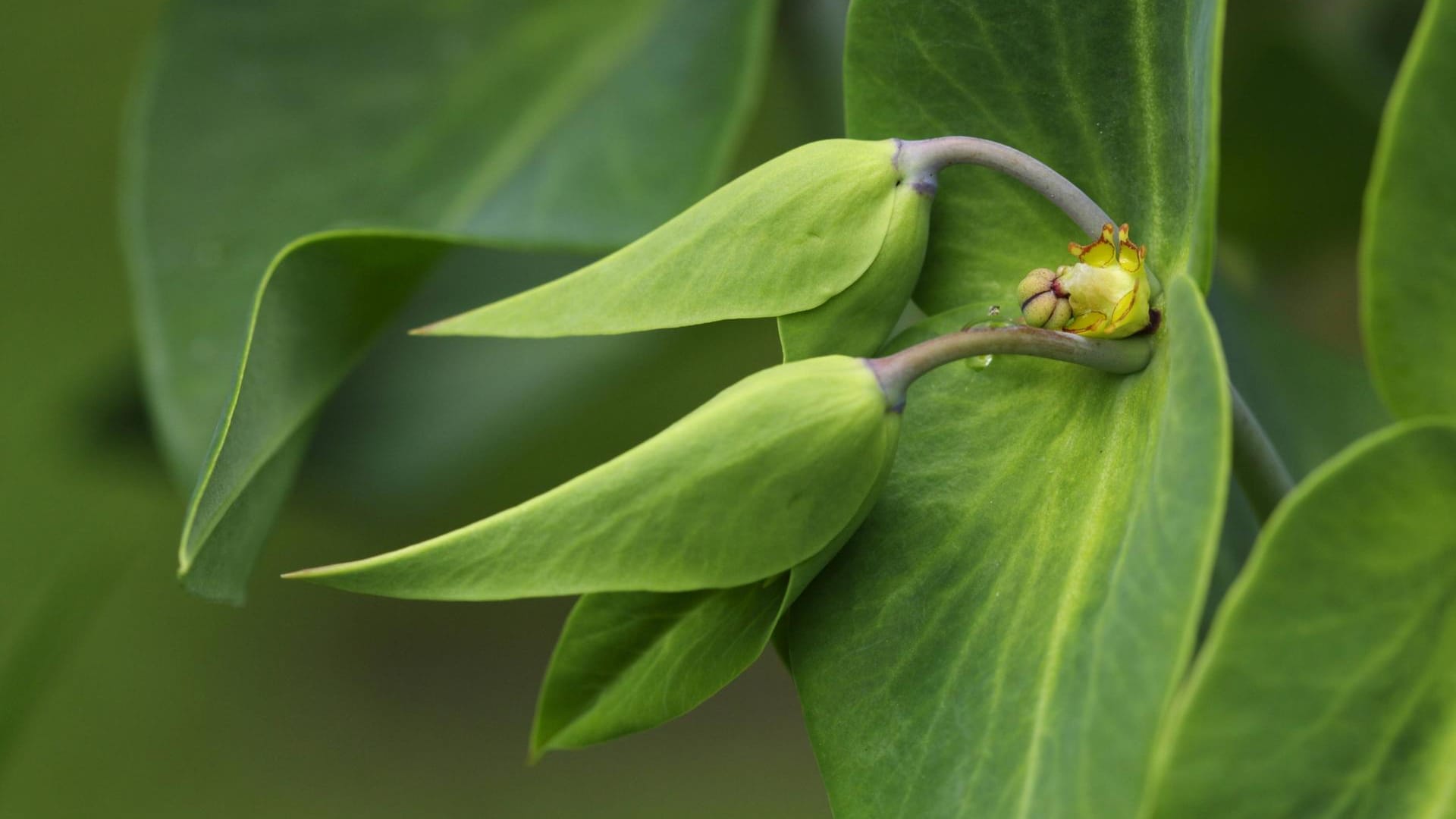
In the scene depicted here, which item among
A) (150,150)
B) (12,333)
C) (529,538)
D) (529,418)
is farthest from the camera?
(12,333)

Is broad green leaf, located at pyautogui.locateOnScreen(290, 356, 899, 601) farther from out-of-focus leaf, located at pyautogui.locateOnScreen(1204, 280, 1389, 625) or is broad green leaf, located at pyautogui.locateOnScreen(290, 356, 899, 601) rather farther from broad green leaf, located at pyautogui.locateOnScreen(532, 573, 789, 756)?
out-of-focus leaf, located at pyautogui.locateOnScreen(1204, 280, 1389, 625)

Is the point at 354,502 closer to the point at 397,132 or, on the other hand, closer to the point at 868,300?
the point at 397,132

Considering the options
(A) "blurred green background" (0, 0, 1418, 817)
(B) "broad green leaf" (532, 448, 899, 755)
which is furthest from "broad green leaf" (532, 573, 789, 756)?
(A) "blurred green background" (0, 0, 1418, 817)

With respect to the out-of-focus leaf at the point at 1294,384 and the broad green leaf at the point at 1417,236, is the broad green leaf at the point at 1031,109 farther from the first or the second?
the out-of-focus leaf at the point at 1294,384

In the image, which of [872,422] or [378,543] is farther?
[378,543]

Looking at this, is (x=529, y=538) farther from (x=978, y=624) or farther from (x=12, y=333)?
(x=12, y=333)

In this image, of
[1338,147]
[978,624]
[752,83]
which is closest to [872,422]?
[978,624]
